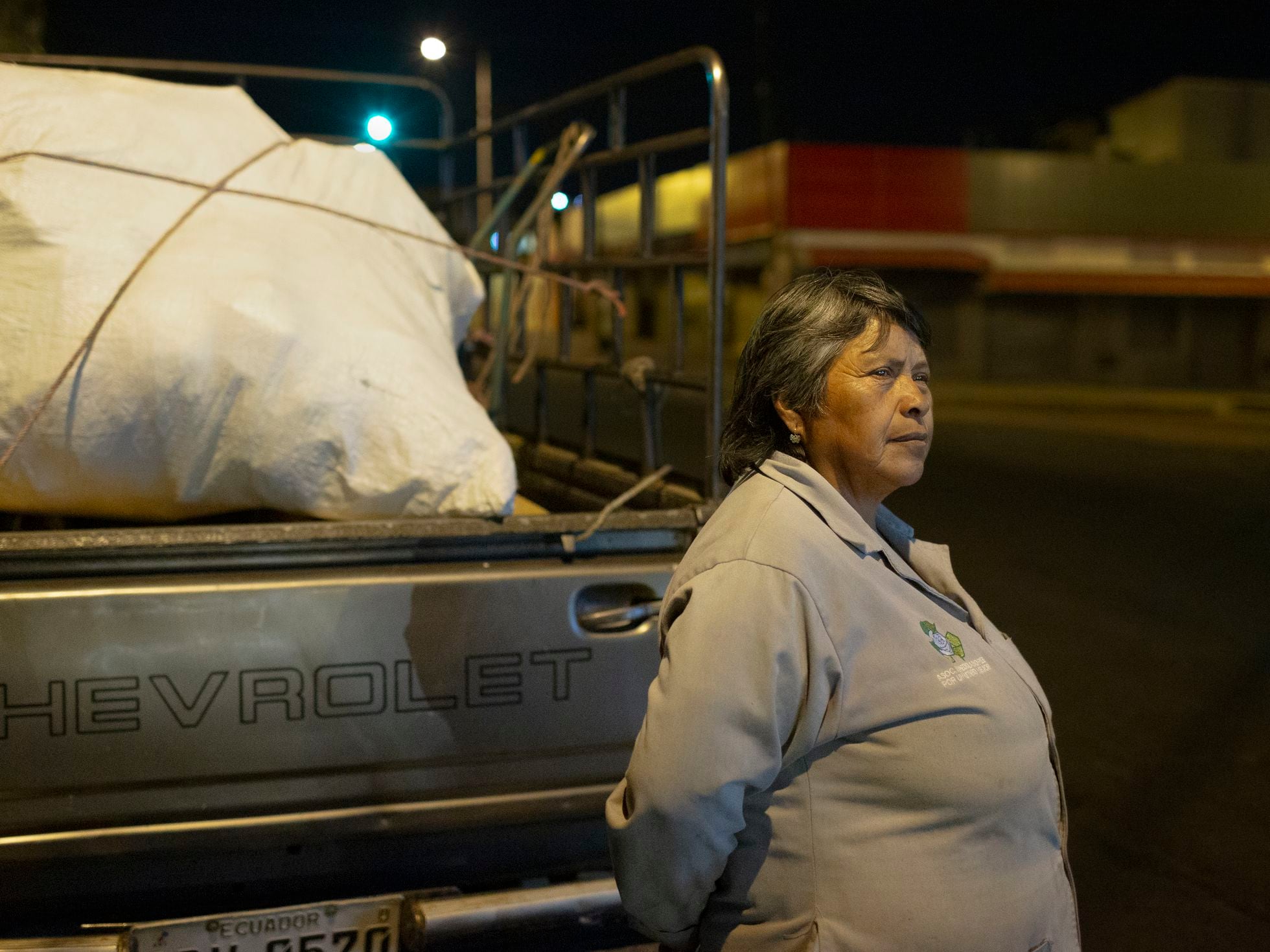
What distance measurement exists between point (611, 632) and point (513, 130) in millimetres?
1953

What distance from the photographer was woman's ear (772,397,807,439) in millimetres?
1753

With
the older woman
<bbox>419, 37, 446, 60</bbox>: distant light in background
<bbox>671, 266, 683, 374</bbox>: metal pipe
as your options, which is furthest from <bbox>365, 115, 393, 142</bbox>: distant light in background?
the older woman

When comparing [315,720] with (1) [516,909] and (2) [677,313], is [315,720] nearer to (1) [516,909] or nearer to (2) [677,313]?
(1) [516,909]

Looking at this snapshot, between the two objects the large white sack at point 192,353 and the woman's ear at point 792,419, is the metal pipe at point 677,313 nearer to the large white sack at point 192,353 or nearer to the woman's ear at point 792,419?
the large white sack at point 192,353

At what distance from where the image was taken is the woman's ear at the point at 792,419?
1.75m

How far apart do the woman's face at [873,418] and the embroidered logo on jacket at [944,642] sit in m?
0.19

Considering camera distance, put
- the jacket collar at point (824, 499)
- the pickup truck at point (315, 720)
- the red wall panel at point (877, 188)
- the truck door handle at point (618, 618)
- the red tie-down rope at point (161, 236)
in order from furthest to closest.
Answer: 1. the red wall panel at point (877, 188)
2. the truck door handle at point (618, 618)
3. the red tie-down rope at point (161, 236)
4. the pickup truck at point (315, 720)
5. the jacket collar at point (824, 499)

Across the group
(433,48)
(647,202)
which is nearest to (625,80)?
(647,202)

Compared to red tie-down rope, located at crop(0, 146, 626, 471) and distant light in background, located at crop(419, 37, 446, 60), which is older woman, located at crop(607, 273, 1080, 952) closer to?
red tie-down rope, located at crop(0, 146, 626, 471)

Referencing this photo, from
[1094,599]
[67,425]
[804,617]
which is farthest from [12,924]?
[1094,599]

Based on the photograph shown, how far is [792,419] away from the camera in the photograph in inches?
69.1

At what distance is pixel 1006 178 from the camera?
106 feet

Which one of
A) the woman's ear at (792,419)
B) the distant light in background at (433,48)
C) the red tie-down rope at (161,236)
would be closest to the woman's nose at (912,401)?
the woman's ear at (792,419)

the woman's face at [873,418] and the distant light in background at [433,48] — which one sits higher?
the distant light in background at [433,48]
